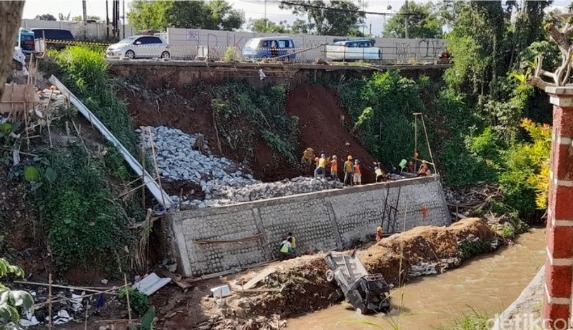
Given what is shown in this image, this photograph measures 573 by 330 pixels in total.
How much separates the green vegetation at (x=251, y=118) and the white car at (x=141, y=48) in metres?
4.96

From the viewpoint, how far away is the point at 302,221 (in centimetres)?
1798

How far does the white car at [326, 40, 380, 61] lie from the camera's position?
31.9m

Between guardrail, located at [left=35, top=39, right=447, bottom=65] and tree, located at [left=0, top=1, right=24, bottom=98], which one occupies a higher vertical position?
guardrail, located at [left=35, top=39, right=447, bottom=65]

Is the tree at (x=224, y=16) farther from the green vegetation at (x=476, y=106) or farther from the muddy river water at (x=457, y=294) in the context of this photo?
the muddy river water at (x=457, y=294)

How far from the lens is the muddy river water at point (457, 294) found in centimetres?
1403

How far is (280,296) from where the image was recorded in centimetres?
1455

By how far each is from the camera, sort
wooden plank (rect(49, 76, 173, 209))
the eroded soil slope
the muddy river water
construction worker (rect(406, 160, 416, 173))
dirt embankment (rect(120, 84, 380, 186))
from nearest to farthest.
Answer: the muddy river water, wooden plank (rect(49, 76, 173, 209)), dirt embankment (rect(120, 84, 380, 186)), the eroded soil slope, construction worker (rect(406, 160, 416, 173))

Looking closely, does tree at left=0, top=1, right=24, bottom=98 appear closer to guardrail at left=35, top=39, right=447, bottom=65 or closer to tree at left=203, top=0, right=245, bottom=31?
guardrail at left=35, top=39, right=447, bottom=65

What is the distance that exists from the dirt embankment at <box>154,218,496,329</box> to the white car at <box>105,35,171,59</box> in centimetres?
1440

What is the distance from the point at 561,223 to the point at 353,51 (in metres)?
26.3

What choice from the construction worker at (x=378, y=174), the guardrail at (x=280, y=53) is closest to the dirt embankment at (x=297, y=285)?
the construction worker at (x=378, y=174)

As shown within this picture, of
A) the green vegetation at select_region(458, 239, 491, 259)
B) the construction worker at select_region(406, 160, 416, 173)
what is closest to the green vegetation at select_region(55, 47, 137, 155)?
the green vegetation at select_region(458, 239, 491, 259)

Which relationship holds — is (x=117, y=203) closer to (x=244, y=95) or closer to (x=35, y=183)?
(x=35, y=183)

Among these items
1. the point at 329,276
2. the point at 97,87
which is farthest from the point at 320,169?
the point at 97,87
